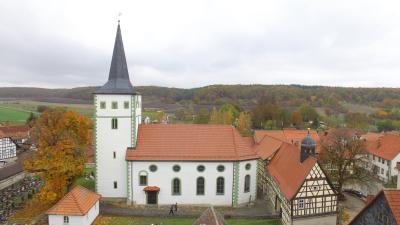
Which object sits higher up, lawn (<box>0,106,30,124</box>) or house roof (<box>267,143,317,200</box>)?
house roof (<box>267,143,317,200</box>)

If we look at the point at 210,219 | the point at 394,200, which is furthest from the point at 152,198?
the point at 394,200

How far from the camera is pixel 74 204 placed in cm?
2867

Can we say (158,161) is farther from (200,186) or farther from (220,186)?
(220,186)

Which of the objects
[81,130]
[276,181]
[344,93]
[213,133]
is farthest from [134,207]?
[344,93]

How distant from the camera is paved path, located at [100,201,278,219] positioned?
32.2 metres

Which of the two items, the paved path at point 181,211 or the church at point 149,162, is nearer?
the paved path at point 181,211

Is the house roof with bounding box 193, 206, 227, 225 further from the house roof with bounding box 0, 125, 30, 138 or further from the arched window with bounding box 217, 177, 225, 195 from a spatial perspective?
the house roof with bounding box 0, 125, 30, 138

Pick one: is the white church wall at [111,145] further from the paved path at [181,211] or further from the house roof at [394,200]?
the house roof at [394,200]

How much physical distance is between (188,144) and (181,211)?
6.58 m

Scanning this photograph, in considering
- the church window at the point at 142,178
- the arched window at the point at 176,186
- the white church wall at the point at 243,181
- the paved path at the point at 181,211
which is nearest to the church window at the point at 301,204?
the paved path at the point at 181,211

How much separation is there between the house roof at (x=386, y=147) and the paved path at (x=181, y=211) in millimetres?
26296

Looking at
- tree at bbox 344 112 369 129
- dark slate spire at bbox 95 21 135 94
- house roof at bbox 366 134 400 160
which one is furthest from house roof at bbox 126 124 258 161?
tree at bbox 344 112 369 129

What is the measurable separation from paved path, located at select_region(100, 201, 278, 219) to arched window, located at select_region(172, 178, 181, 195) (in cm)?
148

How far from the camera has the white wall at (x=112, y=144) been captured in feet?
114
